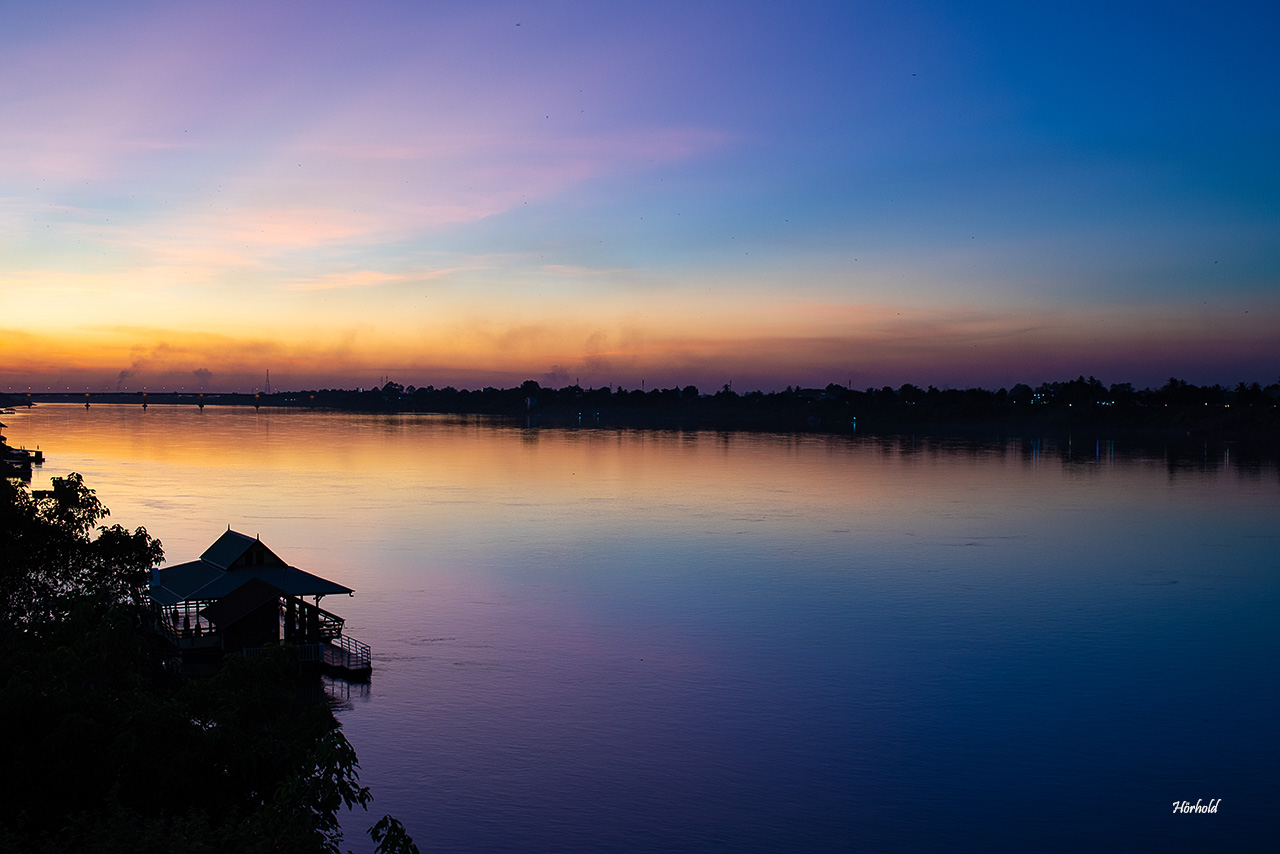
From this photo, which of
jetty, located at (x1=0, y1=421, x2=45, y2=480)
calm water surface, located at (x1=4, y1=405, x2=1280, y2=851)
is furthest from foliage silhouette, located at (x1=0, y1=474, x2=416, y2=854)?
jetty, located at (x1=0, y1=421, x2=45, y2=480)

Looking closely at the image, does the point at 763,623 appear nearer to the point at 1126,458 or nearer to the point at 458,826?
the point at 458,826

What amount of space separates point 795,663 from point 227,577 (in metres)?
16.5

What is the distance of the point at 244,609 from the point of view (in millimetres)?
26656

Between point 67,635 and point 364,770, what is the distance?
300 inches

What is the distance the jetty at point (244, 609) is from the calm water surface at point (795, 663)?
1.76m

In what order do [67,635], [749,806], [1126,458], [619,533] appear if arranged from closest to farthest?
[67,635], [749,806], [619,533], [1126,458]

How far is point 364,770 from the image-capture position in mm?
21438

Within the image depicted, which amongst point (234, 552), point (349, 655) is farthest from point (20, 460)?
point (349, 655)

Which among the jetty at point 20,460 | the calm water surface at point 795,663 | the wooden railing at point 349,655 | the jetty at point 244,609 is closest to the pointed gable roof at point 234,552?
the jetty at point 244,609

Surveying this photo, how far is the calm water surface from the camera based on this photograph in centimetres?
2000

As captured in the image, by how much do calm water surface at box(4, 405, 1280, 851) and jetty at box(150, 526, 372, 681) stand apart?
1.76 m

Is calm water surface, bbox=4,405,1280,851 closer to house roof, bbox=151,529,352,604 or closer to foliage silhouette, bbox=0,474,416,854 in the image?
house roof, bbox=151,529,352,604

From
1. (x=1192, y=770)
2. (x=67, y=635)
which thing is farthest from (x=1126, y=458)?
(x=67, y=635)

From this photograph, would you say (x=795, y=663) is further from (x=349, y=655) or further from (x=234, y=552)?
(x=234, y=552)
